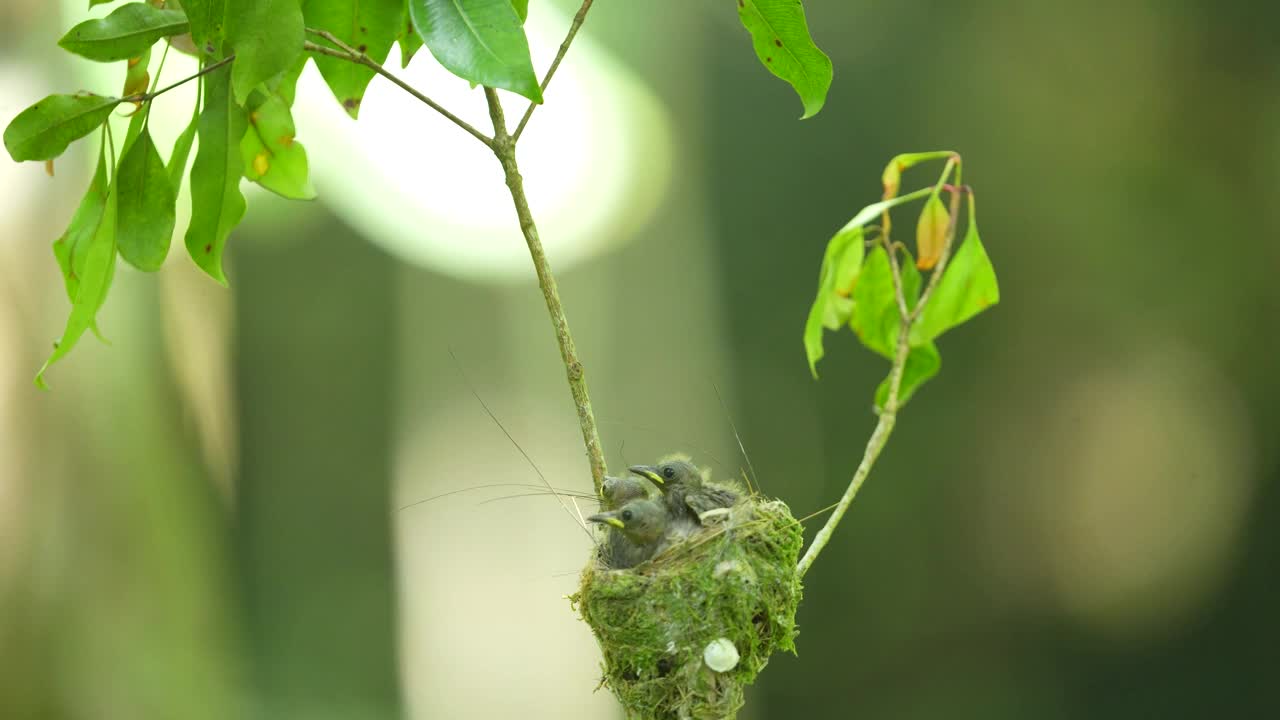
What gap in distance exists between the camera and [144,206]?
87cm

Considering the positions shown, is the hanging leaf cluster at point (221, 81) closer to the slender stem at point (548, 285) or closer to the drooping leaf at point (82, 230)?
the drooping leaf at point (82, 230)

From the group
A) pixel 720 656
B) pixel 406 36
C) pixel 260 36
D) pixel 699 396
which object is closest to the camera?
pixel 260 36

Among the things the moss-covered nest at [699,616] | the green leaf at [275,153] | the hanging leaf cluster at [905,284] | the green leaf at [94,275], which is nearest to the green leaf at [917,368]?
the hanging leaf cluster at [905,284]

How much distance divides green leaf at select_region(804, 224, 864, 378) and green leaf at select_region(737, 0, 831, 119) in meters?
0.14

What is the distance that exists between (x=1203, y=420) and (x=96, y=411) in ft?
8.36

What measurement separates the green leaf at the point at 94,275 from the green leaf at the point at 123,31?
12 centimetres

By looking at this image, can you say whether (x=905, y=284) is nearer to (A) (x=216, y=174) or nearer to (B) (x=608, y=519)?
(B) (x=608, y=519)

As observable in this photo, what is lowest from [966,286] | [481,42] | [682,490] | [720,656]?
[720,656]

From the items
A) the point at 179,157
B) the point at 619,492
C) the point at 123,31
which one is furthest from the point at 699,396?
the point at 123,31

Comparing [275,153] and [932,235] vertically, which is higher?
[275,153]

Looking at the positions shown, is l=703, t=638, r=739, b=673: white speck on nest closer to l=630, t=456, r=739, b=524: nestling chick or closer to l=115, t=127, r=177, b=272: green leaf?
l=630, t=456, r=739, b=524: nestling chick

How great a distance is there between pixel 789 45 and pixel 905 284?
1.15 feet

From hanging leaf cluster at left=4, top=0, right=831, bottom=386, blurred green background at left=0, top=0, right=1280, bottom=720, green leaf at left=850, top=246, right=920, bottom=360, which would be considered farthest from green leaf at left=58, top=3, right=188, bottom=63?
blurred green background at left=0, top=0, right=1280, bottom=720

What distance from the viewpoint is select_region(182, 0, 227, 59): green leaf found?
2.42 ft
